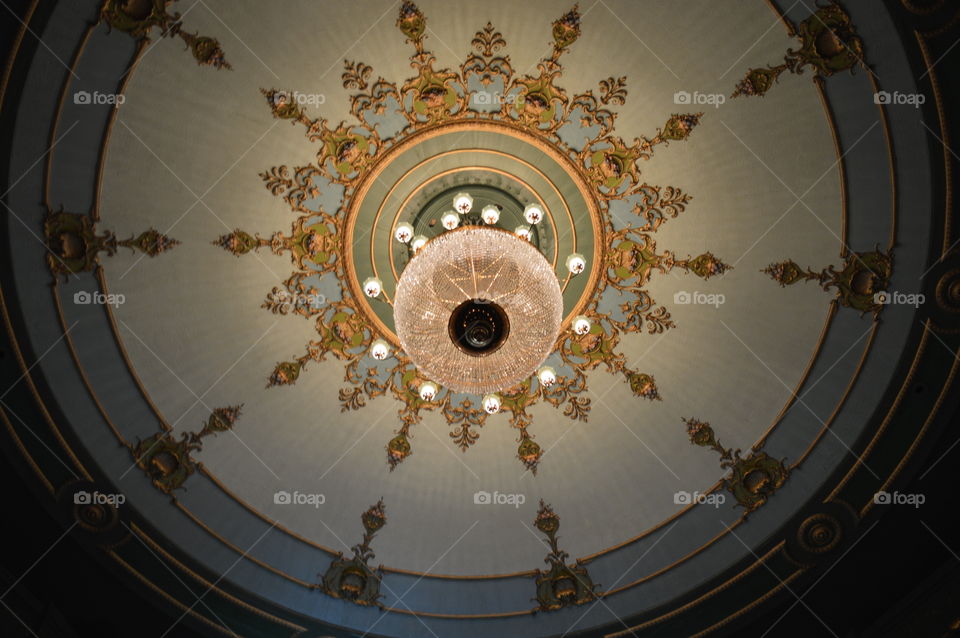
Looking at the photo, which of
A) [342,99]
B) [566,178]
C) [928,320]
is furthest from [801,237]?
[342,99]

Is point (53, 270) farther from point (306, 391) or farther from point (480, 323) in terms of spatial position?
point (480, 323)

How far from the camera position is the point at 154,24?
14.8ft

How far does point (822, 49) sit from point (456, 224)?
9.66 feet

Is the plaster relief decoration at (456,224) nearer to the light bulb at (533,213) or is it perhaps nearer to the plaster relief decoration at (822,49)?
the light bulb at (533,213)

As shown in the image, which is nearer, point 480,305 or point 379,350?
point 480,305

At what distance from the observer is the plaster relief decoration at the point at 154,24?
4.37 meters

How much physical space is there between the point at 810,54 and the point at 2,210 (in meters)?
5.81

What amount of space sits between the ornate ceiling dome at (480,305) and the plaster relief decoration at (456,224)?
55cm

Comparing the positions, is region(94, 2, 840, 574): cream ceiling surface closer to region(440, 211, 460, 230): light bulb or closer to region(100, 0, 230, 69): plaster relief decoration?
region(100, 0, 230, 69): plaster relief decoration

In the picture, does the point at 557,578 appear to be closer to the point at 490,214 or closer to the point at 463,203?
the point at 490,214

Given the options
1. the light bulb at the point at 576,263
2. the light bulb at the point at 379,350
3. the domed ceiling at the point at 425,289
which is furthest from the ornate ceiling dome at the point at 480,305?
the light bulb at the point at 379,350

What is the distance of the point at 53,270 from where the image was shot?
4.91 meters

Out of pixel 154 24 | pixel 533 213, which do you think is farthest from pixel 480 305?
pixel 154 24

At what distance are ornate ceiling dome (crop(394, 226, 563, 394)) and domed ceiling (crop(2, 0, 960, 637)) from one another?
0.64 ft
